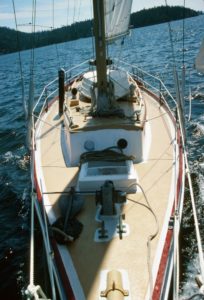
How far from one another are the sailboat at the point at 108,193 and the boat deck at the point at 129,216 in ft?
0.07

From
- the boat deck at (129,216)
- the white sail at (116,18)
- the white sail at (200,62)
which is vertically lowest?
the boat deck at (129,216)

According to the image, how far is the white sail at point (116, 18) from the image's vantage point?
527 inches

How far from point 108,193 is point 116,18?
27.1 ft

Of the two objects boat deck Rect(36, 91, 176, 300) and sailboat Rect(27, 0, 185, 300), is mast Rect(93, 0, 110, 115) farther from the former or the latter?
boat deck Rect(36, 91, 176, 300)

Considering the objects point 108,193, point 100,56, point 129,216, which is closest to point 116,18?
point 100,56

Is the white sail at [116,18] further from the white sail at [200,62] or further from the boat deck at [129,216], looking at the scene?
the white sail at [200,62]

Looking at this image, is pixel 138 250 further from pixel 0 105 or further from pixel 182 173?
pixel 0 105

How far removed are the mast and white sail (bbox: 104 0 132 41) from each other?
1104 millimetres

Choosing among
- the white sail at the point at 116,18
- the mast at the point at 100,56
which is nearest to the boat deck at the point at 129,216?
the mast at the point at 100,56

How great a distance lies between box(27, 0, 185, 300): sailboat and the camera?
693 centimetres

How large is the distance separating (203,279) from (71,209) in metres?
3.71

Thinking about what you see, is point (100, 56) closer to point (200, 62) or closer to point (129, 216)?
point (200, 62)

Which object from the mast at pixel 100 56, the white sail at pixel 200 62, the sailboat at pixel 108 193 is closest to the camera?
the sailboat at pixel 108 193

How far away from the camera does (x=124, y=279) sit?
22.1 feet
